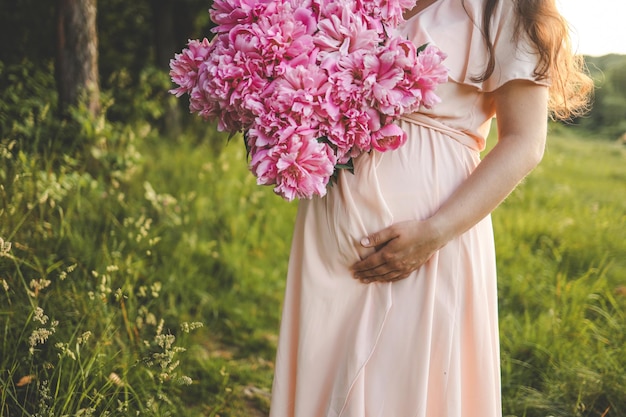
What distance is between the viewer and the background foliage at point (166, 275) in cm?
252

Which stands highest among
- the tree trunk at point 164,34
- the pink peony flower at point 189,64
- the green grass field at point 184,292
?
the tree trunk at point 164,34

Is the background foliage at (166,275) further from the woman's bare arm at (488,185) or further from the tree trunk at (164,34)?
the tree trunk at (164,34)

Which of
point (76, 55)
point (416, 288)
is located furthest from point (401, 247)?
point (76, 55)

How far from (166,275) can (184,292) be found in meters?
0.18

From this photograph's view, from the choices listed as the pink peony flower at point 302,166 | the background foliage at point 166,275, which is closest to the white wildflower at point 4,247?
the background foliage at point 166,275

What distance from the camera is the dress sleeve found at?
1.74 meters

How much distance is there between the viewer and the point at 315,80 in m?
1.64

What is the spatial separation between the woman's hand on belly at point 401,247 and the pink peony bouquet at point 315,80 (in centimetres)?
26

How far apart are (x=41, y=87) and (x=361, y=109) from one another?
3553 millimetres

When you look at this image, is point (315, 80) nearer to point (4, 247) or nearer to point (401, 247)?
point (401, 247)

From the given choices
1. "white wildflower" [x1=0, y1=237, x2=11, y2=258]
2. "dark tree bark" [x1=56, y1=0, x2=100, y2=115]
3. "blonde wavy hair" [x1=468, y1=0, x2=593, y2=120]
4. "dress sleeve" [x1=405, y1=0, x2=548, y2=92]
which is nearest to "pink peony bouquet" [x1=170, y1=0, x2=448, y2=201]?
"dress sleeve" [x1=405, y1=0, x2=548, y2=92]

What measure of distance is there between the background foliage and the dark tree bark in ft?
0.52

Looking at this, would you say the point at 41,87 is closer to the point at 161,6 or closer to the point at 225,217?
the point at 225,217

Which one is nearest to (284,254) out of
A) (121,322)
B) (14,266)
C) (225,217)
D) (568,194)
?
(225,217)
